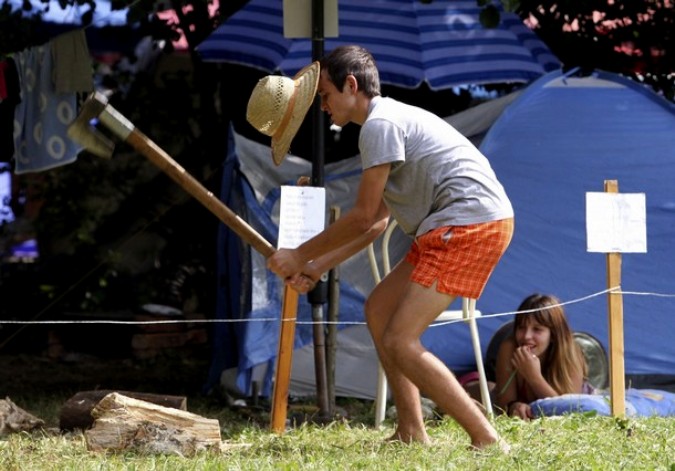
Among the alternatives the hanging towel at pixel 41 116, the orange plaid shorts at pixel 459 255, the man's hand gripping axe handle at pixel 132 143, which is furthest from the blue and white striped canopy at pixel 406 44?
the orange plaid shorts at pixel 459 255

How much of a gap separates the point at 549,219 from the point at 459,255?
7.80 feet

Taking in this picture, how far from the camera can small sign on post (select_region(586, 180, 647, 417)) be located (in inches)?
206

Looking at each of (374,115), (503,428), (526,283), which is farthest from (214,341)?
(374,115)

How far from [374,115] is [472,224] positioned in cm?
50

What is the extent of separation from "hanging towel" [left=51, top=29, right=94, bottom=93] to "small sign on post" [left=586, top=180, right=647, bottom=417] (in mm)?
2806

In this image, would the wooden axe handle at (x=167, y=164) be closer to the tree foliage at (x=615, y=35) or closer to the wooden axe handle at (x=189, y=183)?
the wooden axe handle at (x=189, y=183)

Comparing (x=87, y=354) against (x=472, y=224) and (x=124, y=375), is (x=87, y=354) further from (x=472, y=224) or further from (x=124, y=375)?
(x=472, y=224)

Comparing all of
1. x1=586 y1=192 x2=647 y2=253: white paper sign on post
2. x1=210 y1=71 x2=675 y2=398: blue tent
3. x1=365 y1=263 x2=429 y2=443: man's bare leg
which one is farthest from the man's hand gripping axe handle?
x1=210 y1=71 x2=675 y2=398: blue tent

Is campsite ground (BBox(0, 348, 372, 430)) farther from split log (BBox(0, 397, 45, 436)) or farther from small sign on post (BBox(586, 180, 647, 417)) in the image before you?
small sign on post (BBox(586, 180, 647, 417))

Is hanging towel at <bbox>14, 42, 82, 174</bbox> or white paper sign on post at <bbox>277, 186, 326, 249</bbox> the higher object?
hanging towel at <bbox>14, 42, 82, 174</bbox>

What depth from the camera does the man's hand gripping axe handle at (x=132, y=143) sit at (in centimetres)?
464

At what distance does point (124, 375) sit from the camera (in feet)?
25.9

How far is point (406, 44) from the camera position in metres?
6.90

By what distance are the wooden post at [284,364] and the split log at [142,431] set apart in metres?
0.59
